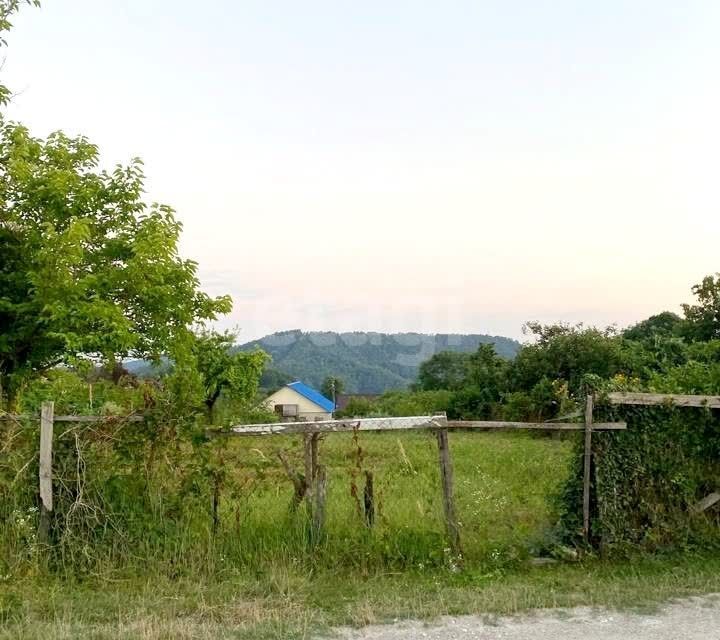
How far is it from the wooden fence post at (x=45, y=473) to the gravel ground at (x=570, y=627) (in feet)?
9.69

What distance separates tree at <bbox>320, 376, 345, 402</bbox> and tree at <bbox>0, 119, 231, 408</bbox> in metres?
57.8

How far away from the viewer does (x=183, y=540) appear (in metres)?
6.13

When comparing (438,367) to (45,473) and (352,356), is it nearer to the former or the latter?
(352,356)

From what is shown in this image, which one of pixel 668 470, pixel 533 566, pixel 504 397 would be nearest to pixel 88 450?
pixel 533 566

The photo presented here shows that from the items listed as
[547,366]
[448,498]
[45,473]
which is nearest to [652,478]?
[448,498]

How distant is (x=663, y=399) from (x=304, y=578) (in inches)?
157

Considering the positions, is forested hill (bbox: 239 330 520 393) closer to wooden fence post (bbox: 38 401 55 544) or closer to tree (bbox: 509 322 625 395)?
tree (bbox: 509 322 625 395)

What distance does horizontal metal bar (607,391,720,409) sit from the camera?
670cm

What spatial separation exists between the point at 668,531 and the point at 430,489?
3.25 m

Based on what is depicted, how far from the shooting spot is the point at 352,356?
95000mm

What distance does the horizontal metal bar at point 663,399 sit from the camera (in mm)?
6703

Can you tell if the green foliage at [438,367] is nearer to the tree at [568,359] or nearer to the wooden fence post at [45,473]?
the tree at [568,359]

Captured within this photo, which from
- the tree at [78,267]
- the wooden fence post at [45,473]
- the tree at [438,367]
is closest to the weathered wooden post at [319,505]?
the wooden fence post at [45,473]

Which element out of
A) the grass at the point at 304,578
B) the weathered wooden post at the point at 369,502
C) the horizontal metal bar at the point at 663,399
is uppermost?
the horizontal metal bar at the point at 663,399
